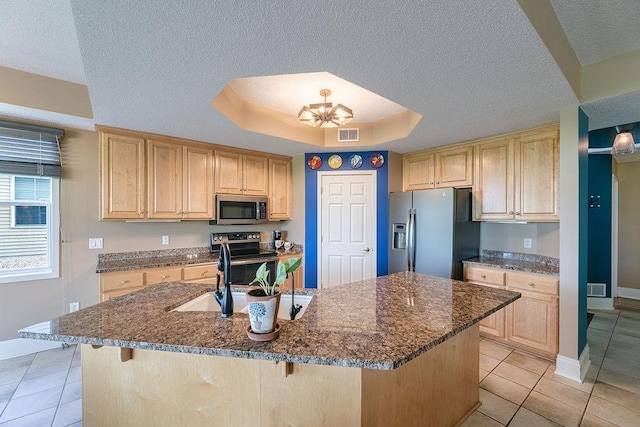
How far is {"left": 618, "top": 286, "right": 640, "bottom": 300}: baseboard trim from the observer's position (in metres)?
4.61

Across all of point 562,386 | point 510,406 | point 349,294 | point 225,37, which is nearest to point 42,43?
point 225,37

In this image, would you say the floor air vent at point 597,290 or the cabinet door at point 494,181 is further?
the floor air vent at point 597,290

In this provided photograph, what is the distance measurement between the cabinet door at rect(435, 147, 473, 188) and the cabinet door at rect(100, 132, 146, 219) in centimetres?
366

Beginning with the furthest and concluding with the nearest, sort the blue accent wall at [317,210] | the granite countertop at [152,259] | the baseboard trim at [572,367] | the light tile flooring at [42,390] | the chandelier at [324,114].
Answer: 1. the blue accent wall at [317,210]
2. the granite countertop at [152,259]
3. the chandelier at [324,114]
4. the baseboard trim at [572,367]
5. the light tile flooring at [42,390]

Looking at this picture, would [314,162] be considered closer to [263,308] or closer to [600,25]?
[600,25]

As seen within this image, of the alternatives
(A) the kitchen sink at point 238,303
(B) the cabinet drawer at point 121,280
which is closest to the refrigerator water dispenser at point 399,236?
(A) the kitchen sink at point 238,303

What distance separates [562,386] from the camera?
2332 mm

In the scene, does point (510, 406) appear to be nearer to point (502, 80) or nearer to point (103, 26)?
point (502, 80)

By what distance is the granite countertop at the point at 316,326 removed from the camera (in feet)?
3.50

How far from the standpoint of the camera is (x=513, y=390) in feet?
7.50

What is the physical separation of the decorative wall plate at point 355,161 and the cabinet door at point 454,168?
1.03 metres

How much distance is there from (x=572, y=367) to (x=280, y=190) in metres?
3.75

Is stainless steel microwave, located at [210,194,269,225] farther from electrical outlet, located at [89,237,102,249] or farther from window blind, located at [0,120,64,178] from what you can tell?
window blind, located at [0,120,64,178]

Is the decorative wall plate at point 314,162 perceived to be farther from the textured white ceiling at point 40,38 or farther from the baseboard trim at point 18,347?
the baseboard trim at point 18,347
